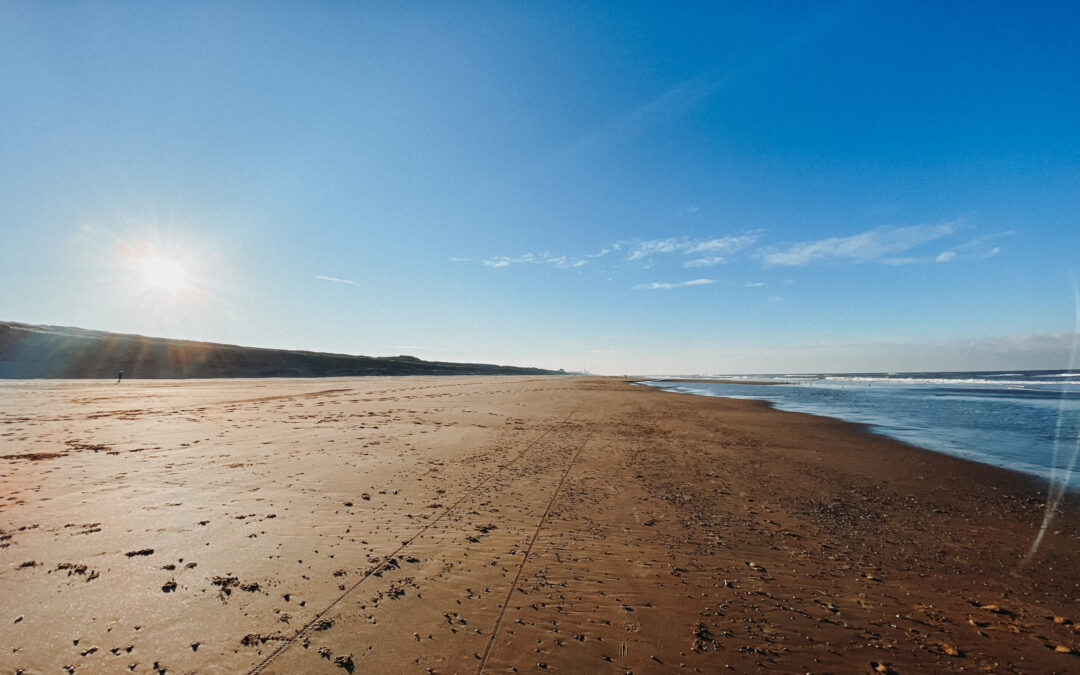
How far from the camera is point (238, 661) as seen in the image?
11.8ft

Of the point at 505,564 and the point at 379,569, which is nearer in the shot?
the point at 379,569

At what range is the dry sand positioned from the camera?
3.96 m

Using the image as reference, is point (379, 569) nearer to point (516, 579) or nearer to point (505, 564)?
point (505, 564)

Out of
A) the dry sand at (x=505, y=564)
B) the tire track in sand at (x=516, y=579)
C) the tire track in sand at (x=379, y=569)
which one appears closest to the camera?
the tire track in sand at (x=379, y=569)

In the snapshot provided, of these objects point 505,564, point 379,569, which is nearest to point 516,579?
point 505,564

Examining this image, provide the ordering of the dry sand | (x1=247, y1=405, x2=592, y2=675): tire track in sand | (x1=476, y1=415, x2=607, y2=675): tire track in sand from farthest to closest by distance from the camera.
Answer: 1. the dry sand
2. (x1=476, y1=415, x2=607, y2=675): tire track in sand
3. (x1=247, y1=405, x2=592, y2=675): tire track in sand

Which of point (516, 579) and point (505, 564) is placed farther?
point (505, 564)

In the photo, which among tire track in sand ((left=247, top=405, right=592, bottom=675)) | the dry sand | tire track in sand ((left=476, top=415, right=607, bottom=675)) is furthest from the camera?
the dry sand

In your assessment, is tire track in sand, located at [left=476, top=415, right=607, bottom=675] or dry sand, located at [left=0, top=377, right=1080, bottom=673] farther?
dry sand, located at [left=0, top=377, right=1080, bottom=673]

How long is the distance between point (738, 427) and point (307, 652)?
64.9 feet

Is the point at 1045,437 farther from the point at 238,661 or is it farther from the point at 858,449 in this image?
the point at 238,661

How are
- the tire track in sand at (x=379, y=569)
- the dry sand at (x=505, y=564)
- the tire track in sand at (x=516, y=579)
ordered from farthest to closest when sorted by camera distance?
the dry sand at (x=505, y=564), the tire track in sand at (x=516, y=579), the tire track in sand at (x=379, y=569)

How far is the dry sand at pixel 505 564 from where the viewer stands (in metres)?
3.96

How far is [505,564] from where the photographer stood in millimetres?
5582
